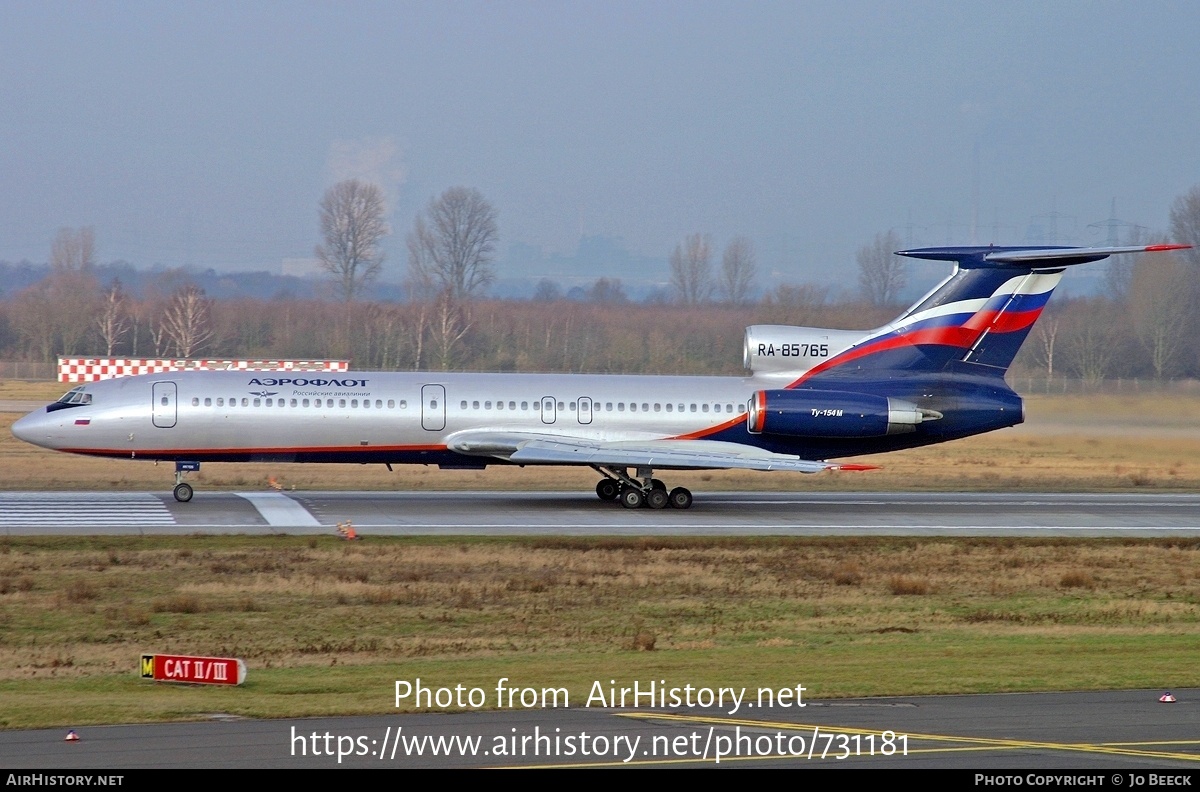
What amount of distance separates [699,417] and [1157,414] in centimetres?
1729

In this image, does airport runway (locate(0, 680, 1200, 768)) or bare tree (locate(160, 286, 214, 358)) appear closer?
airport runway (locate(0, 680, 1200, 768))

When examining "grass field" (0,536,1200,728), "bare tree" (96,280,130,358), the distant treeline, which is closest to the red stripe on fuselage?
"grass field" (0,536,1200,728)

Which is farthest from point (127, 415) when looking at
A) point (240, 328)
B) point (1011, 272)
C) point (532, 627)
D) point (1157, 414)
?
point (240, 328)

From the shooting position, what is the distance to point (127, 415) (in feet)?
108

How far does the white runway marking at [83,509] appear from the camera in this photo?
96.6ft

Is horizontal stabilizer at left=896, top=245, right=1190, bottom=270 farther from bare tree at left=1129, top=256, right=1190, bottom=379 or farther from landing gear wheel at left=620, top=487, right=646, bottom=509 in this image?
bare tree at left=1129, top=256, right=1190, bottom=379

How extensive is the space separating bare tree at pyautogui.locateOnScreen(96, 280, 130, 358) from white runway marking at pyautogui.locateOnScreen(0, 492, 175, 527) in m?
58.2

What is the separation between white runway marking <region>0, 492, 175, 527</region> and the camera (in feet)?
96.6

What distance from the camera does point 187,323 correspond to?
91.4 metres

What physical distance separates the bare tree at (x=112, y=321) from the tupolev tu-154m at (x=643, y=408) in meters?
59.9

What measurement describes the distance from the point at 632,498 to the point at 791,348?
592 centimetres

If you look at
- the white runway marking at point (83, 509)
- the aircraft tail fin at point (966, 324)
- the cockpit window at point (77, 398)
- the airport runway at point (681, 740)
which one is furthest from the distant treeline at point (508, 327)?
the airport runway at point (681, 740)

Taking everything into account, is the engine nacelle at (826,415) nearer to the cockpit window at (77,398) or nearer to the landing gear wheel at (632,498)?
the landing gear wheel at (632,498)

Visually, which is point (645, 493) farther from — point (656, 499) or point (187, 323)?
point (187, 323)
